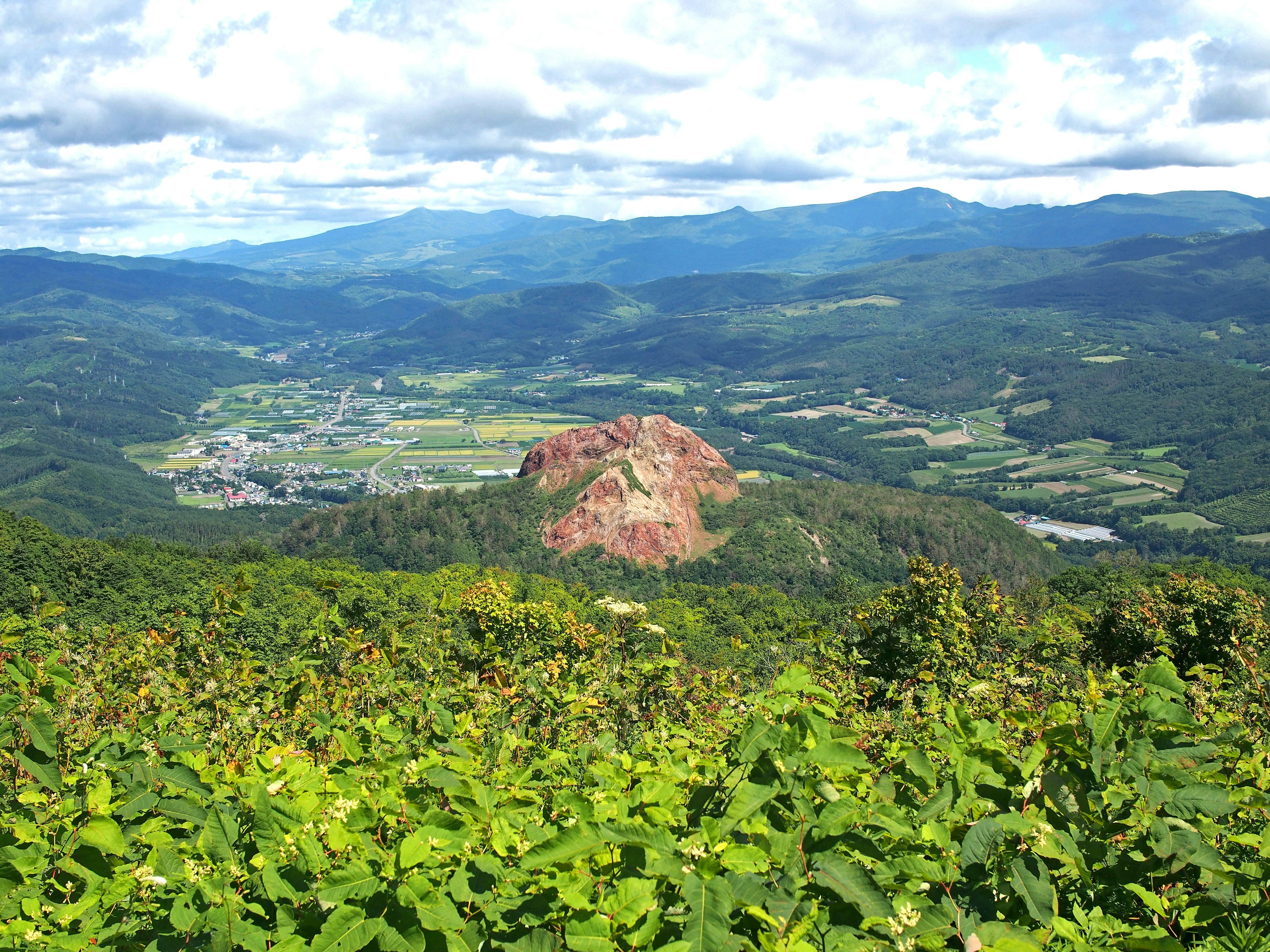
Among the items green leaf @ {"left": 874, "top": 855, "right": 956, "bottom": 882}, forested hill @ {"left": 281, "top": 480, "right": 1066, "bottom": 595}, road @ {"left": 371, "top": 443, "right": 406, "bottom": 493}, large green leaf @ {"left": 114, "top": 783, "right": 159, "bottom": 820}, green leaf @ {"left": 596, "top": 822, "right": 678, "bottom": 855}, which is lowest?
road @ {"left": 371, "top": 443, "right": 406, "bottom": 493}

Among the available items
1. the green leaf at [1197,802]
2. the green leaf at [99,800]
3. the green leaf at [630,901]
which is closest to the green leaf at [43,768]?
the green leaf at [99,800]

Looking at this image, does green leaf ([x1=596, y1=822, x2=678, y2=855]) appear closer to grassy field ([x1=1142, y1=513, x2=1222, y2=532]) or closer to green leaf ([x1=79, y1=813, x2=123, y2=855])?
green leaf ([x1=79, y1=813, x2=123, y2=855])

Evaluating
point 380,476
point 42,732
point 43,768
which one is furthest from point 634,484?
point 380,476

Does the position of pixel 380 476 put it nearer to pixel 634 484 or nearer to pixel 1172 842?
pixel 634 484

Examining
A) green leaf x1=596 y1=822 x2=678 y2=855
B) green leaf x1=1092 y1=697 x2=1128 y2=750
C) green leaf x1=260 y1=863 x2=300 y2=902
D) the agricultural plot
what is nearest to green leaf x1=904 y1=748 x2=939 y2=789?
green leaf x1=1092 y1=697 x2=1128 y2=750

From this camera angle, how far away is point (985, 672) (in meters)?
14.9

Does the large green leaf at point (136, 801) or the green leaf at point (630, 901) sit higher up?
the green leaf at point (630, 901)

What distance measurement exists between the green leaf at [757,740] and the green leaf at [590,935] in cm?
113

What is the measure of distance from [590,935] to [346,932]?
113 cm

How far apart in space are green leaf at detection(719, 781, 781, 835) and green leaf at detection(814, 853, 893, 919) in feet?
1.28

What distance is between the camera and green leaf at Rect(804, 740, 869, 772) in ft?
14.3

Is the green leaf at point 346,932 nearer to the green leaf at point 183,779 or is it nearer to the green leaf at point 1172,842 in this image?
the green leaf at point 183,779

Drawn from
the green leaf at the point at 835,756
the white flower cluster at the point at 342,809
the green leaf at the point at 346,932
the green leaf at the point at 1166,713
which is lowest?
the white flower cluster at the point at 342,809

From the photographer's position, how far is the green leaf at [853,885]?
12.7ft
